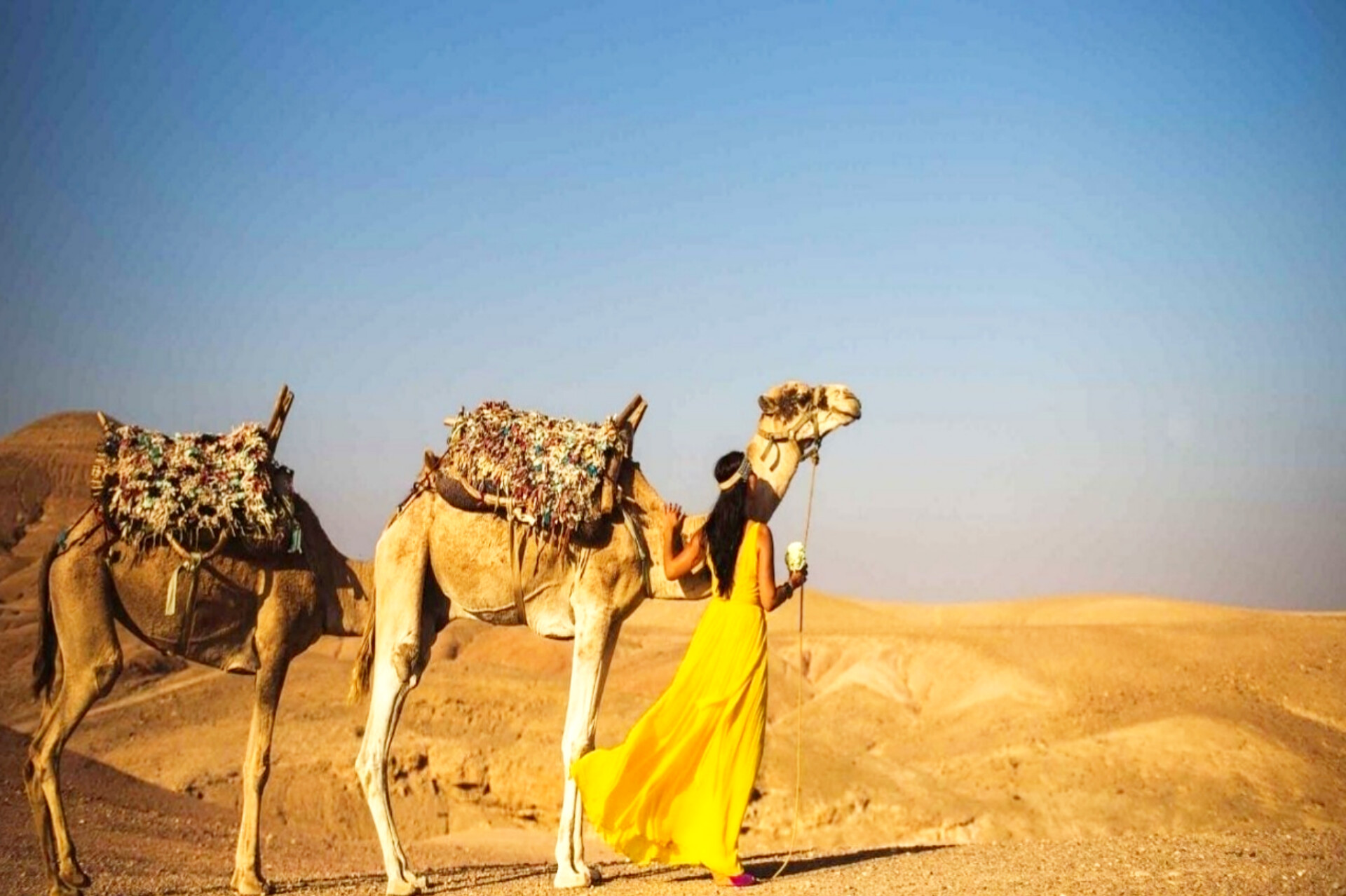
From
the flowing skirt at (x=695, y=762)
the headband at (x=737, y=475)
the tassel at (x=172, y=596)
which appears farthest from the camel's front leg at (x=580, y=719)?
the tassel at (x=172, y=596)

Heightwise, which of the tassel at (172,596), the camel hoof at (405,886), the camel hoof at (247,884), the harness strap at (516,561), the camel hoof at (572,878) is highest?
the harness strap at (516,561)

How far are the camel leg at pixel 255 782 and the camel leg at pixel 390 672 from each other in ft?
2.41

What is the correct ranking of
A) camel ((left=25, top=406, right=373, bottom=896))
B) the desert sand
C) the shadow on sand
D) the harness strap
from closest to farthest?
camel ((left=25, top=406, right=373, bottom=896))
the harness strap
the shadow on sand
the desert sand

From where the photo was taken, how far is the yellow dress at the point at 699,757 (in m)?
9.45

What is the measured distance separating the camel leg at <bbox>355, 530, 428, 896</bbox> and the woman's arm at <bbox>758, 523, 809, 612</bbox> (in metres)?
2.58

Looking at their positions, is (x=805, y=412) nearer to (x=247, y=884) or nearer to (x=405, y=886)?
(x=405, y=886)

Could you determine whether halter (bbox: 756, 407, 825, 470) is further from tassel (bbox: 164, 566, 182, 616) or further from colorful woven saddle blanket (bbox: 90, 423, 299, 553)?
tassel (bbox: 164, 566, 182, 616)

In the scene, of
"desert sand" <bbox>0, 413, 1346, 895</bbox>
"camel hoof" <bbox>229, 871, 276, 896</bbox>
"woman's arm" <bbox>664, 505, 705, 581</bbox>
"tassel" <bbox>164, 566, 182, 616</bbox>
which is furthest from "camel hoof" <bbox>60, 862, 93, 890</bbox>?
"woman's arm" <bbox>664, 505, 705, 581</bbox>

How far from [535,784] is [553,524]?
9.64m

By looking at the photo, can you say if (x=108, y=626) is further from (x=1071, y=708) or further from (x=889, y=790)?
(x=1071, y=708)

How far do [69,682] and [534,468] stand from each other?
11.9 feet

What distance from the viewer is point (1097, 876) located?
935 cm

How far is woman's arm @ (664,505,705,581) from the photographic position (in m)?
10.0

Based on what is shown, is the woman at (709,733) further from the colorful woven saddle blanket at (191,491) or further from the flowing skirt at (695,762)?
the colorful woven saddle blanket at (191,491)
